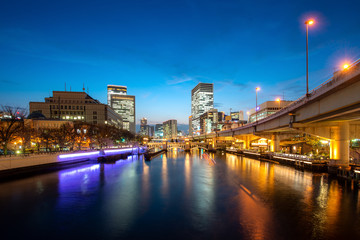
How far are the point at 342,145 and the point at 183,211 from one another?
27.9 metres

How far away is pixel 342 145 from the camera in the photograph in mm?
31641

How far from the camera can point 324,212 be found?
707 inches

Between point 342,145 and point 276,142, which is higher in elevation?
point 342,145

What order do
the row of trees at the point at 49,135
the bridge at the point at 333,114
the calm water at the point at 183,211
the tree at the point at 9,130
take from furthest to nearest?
the row of trees at the point at 49,135
the tree at the point at 9,130
the bridge at the point at 333,114
the calm water at the point at 183,211

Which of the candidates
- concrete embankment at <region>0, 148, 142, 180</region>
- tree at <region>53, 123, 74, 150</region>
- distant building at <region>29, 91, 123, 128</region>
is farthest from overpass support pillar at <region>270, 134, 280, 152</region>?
distant building at <region>29, 91, 123, 128</region>

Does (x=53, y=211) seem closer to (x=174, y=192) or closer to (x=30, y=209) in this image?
(x=30, y=209)

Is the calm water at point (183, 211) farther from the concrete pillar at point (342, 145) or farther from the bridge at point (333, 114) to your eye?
the bridge at point (333, 114)

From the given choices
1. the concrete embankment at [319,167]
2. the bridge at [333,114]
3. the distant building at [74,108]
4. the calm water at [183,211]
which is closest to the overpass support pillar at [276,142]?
the concrete embankment at [319,167]

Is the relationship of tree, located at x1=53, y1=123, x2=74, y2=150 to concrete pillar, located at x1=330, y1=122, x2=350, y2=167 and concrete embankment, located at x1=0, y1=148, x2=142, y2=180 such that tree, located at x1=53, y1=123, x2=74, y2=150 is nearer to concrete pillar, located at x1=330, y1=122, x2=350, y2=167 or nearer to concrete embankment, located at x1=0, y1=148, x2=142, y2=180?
concrete embankment, located at x1=0, y1=148, x2=142, y2=180

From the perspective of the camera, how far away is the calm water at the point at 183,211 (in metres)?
14.7

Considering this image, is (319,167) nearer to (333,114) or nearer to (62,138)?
(333,114)

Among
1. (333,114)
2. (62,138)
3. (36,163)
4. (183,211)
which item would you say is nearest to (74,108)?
(62,138)

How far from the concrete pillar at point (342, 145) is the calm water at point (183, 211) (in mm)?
→ 4505

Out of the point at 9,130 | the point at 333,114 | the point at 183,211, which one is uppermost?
the point at 333,114
